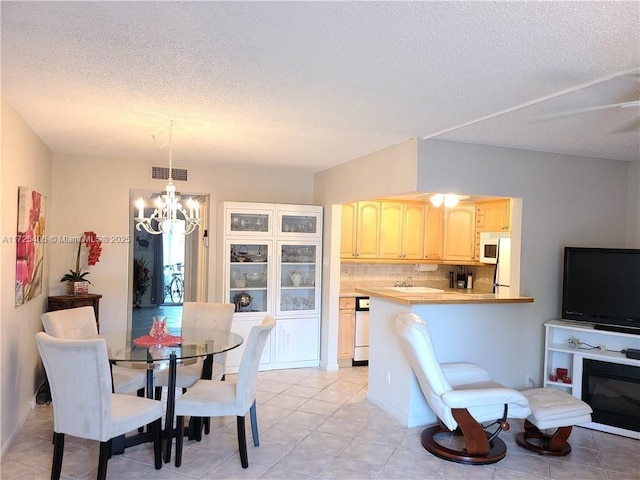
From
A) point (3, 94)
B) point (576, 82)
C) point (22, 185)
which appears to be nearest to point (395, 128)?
point (576, 82)

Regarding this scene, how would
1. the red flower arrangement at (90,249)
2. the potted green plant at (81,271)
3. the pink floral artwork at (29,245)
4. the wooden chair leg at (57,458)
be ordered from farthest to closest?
1. the red flower arrangement at (90,249)
2. the potted green plant at (81,271)
3. the pink floral artwork at (29,245)
4. the wooden chair leg at (57,458)

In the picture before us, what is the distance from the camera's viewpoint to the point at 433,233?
6.25 meters

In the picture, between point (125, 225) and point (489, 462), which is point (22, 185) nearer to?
point (125, 225)

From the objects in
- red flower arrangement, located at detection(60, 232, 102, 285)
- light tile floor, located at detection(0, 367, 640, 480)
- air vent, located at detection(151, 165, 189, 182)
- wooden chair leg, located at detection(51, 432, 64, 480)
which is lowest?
light tile floor, located at detection(0, 367, 640, 480)

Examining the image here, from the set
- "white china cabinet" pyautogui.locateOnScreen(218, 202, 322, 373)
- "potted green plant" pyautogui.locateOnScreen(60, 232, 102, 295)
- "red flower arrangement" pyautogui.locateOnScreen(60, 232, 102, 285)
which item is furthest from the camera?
"white china cabinet" pyautogui.locateOnScreen(218, 202, 322, 373)

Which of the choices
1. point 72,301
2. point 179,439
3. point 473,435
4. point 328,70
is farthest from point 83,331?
point 473,435

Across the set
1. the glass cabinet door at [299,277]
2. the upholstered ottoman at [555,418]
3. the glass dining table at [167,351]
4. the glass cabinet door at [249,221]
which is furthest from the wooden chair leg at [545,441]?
the glass cabinet door at [249,221]

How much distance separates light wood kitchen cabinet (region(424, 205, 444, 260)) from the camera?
6.22 m

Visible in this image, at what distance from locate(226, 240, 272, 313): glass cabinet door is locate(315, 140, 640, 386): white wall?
4.77ft

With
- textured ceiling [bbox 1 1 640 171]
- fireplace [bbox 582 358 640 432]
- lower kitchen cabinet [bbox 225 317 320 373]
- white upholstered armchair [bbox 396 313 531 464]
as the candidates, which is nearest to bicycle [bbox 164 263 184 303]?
lower kitchen cabinet [bbox 225 317 320 373]

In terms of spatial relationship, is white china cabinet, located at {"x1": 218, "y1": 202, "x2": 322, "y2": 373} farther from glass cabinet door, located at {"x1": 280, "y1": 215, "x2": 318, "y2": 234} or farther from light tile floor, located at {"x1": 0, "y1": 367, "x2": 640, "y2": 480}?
light tile floor, located at {"x1": 0, "y1": 367, "x2": 640, "y2": 480}

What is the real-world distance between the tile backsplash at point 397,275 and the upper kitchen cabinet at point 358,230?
1.21 ft

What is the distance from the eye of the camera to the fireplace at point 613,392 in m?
3.79

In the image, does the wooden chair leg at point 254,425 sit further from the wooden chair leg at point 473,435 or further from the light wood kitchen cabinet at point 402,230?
the light wood kitchen cabinet at point 402,230
